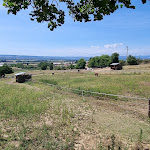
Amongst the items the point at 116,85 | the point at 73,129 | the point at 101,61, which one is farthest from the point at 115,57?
the point at 73,129

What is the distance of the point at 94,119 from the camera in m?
8.09

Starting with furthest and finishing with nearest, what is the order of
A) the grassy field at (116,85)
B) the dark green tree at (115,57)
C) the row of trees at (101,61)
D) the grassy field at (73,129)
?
the row of trees at (101,61), the dark green tree at (115,57), the grassy field at (116,85), the grassy field at (73,129)

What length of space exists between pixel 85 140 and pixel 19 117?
13.8 ft

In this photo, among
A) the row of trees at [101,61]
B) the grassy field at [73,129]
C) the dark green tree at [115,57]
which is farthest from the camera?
the row of trees at [101,61]

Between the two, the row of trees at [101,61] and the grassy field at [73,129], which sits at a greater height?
the row of trees at [101,61]

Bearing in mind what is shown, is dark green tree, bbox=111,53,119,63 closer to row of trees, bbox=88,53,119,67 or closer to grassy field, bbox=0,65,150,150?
row of trees, bbox=88,53,119,67

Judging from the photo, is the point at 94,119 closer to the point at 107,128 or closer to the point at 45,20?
the point at 107,128

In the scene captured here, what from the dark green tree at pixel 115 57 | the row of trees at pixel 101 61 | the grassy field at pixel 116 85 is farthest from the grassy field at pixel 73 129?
the row of trees at pixel 101 61

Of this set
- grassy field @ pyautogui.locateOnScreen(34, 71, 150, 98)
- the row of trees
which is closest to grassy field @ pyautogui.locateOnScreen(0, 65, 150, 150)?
grassy field @ pyautogui.locateOnScreen(34, 71, 150, 98)

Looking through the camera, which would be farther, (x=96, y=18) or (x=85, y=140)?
(x=85, y=140)

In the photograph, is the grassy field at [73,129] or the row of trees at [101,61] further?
the row of trees at [101,61]

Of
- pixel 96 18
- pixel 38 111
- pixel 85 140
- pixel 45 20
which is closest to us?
pixel 96 18

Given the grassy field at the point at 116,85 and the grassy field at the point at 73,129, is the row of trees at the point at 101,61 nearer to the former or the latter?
the grassy field at the point at 116,85

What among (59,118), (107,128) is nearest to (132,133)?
(107,128)
